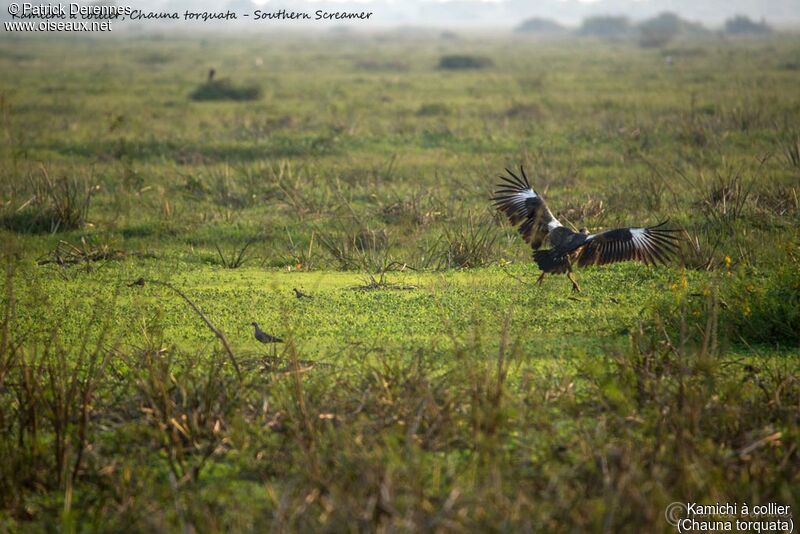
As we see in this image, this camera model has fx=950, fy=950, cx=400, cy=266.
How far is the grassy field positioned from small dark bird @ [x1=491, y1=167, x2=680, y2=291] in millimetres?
325

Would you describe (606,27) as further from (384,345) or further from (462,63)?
(384,345)

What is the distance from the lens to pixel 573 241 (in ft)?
20.9

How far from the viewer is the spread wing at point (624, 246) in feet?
20.1

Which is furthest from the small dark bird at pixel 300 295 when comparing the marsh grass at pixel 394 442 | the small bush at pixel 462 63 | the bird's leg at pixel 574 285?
the small bush at pixel 462 63

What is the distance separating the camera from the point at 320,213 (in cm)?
1027

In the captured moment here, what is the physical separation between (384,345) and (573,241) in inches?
64.0

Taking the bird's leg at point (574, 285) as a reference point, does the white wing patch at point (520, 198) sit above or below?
above

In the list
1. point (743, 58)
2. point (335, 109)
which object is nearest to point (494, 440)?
point (335, 109)

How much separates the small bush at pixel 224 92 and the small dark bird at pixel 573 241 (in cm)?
1600

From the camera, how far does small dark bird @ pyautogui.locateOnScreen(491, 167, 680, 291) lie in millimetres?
6129

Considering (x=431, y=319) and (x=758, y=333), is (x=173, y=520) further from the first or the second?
(x=758, y=333)

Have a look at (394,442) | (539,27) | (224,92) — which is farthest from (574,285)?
(539,27)

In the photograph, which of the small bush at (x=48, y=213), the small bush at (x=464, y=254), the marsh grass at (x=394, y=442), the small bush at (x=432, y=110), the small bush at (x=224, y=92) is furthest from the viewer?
the small bush at (x=224, y=92)

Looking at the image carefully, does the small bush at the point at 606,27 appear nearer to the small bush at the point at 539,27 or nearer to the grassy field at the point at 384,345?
the small bush at the point at 539,27
